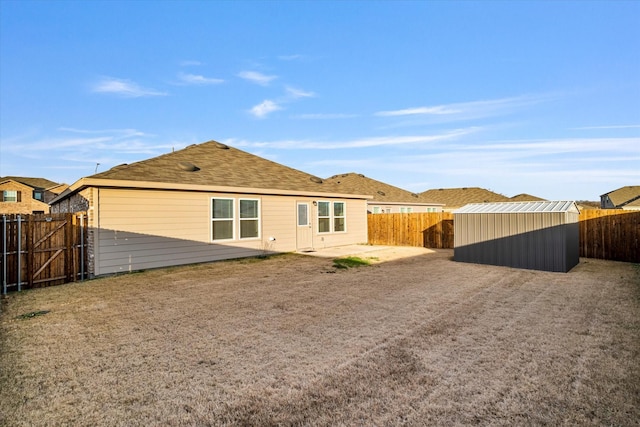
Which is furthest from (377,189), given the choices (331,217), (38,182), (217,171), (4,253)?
(38,182)

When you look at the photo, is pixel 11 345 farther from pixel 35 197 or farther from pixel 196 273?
pixel 35 197

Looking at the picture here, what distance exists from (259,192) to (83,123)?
11554 millimetres

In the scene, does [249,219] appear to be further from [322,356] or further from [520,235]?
[520,235]

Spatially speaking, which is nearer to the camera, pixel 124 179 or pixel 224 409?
pixel 224 409

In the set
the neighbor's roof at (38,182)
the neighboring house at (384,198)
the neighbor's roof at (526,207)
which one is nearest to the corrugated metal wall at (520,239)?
the neighbor's roof at (526,207)

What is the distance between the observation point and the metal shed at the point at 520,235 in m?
9.77

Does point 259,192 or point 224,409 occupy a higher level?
point 259,192

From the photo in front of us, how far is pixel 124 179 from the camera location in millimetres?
9492

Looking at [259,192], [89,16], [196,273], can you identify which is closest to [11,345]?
[196,273]

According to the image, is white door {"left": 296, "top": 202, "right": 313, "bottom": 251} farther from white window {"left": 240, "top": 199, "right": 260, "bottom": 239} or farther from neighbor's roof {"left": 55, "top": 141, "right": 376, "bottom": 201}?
white window {"left": 240, "top": 199, "right": 260, "bottom": 239}

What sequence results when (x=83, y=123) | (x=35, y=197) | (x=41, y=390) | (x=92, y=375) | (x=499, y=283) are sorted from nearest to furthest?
(x=41, y=390), (x=92, y=375), (x=499, y=283), (x=83, y=123), (x=35, y=197)

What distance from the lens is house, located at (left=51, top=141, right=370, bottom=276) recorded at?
30.9 ft

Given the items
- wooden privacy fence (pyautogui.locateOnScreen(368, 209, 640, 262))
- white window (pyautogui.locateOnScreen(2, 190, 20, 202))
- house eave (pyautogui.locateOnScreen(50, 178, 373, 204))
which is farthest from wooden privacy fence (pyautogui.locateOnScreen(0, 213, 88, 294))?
white window (pyautogui.locateOnScreen(2, 190, 20, 202))

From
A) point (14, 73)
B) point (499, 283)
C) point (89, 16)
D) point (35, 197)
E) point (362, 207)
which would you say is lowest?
point (499, 283)
